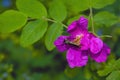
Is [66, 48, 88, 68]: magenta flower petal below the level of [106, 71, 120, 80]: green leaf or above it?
above

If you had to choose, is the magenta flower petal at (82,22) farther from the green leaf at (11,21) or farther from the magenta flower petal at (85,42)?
the green leaf at (11,21)

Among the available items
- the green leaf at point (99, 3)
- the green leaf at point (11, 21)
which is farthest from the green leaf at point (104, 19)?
the green leaf at point (11, 21)

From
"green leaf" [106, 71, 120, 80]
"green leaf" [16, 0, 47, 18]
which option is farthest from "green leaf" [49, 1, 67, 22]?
"green leaf" [106, 71, 120, 80]

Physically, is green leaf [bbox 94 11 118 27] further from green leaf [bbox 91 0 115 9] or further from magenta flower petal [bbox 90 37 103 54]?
magenta flower petal [bbox 90 37 103 54]

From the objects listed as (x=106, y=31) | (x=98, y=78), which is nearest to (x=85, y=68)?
(x=98, y=78)

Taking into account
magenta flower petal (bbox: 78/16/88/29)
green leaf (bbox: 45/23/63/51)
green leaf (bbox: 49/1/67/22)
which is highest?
magenta flower petal (bbox: 78/16/88/29)

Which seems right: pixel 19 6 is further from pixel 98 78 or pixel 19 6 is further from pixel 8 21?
pixel 98 78

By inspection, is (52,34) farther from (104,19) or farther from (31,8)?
(104,19)
